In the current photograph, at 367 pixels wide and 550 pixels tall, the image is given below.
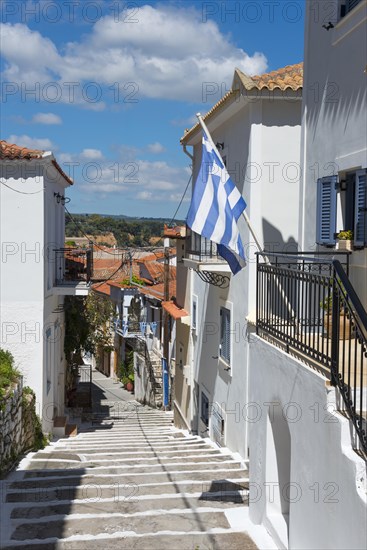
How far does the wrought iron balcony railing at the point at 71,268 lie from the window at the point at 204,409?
16.4 feet

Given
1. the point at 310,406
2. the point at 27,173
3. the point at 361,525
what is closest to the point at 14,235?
the point at 27,173

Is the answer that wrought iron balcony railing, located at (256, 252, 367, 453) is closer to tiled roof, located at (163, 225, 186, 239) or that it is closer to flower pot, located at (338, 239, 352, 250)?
flower pot, located at (338, 239, 352, 250)

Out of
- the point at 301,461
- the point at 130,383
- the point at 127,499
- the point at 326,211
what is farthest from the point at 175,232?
the point at 130,383

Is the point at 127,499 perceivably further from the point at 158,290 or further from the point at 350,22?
the point at 158,290

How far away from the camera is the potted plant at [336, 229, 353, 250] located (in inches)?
341

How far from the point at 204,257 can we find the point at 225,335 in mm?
2039

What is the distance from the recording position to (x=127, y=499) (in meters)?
9.95

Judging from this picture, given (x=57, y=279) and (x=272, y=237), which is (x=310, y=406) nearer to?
(x=272, y=237)

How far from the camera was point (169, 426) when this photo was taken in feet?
80.1

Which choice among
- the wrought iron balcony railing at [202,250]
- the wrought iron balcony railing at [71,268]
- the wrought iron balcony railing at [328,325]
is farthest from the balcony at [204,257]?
the wrought iron balcony railing at [328,325]

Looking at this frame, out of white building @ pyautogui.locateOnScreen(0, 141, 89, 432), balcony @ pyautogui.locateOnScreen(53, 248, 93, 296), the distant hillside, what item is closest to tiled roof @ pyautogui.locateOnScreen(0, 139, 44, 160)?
white building @ pyautogui.locateOnScreen(0, 141, 89, 432)

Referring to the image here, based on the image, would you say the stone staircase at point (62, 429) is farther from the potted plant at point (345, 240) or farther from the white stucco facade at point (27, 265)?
the potted plant at point (345, 240)

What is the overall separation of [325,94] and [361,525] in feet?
22.0

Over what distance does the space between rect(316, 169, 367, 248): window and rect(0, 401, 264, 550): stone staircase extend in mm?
4327
